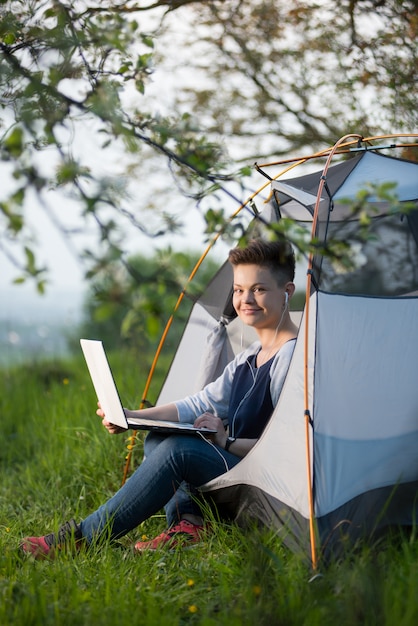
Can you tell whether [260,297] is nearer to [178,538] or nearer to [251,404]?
Result: [251,404]

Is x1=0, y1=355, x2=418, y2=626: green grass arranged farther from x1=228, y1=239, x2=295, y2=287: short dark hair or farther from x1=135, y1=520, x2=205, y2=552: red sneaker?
x1=228, y1=239, x2=295, y2=287: short dark hair

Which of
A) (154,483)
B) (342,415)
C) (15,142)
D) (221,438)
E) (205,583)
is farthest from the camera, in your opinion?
(221,438)

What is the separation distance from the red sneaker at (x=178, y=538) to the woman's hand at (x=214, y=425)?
0.97 ft

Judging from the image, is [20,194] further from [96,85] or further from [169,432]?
[169,432]

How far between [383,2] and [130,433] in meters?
3.16

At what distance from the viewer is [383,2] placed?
512cm

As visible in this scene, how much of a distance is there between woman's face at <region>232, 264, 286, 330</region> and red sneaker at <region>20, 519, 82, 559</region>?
3.07ft

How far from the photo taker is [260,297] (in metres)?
2.94

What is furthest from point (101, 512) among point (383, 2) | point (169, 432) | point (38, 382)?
point (383, 2)

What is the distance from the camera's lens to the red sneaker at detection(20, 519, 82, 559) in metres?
2.67

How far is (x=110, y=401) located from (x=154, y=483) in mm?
305

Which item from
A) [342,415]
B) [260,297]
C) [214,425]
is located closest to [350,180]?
[260,297]

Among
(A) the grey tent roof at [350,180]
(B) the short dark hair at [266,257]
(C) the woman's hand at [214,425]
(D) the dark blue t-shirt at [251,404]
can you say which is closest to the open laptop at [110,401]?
(C) the woman's hand at [214,425]

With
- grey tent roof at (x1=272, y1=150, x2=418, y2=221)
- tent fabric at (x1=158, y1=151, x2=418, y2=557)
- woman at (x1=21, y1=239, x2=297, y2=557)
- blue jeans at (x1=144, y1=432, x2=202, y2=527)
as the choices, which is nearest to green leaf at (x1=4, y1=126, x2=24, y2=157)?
tent fabric at (x1=158, y1=151, x2=418, y2=557)
